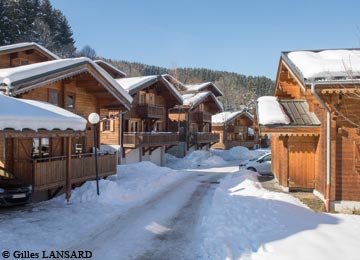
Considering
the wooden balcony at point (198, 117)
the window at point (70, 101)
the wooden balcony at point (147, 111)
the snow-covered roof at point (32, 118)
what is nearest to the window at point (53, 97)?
the window at point (70, 101)

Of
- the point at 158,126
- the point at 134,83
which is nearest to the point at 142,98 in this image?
the point at 134,83

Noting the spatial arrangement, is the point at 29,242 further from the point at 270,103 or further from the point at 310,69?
the point at 270,103

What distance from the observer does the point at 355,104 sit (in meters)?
11.7

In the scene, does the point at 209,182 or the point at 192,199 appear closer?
the point at 192,199

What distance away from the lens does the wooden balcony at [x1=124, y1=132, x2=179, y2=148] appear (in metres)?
25.7

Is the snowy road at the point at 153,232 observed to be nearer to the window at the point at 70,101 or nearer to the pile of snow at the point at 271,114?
the pile of snow at the point at 271,114

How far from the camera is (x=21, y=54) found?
22.9 metres

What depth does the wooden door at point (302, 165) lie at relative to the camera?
1486cm

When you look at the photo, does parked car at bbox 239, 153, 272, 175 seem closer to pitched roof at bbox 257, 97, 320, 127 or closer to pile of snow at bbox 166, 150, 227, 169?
pitched roof at bbox 257, 97, 320, 127

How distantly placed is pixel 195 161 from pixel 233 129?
2140cm

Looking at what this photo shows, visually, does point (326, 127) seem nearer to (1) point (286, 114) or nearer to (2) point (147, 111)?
(1) point (286, 114)

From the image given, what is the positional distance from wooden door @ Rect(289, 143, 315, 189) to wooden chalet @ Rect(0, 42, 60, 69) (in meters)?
18.2

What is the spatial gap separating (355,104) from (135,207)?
29.2 feet

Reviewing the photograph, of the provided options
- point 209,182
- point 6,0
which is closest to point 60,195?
point 209,182
